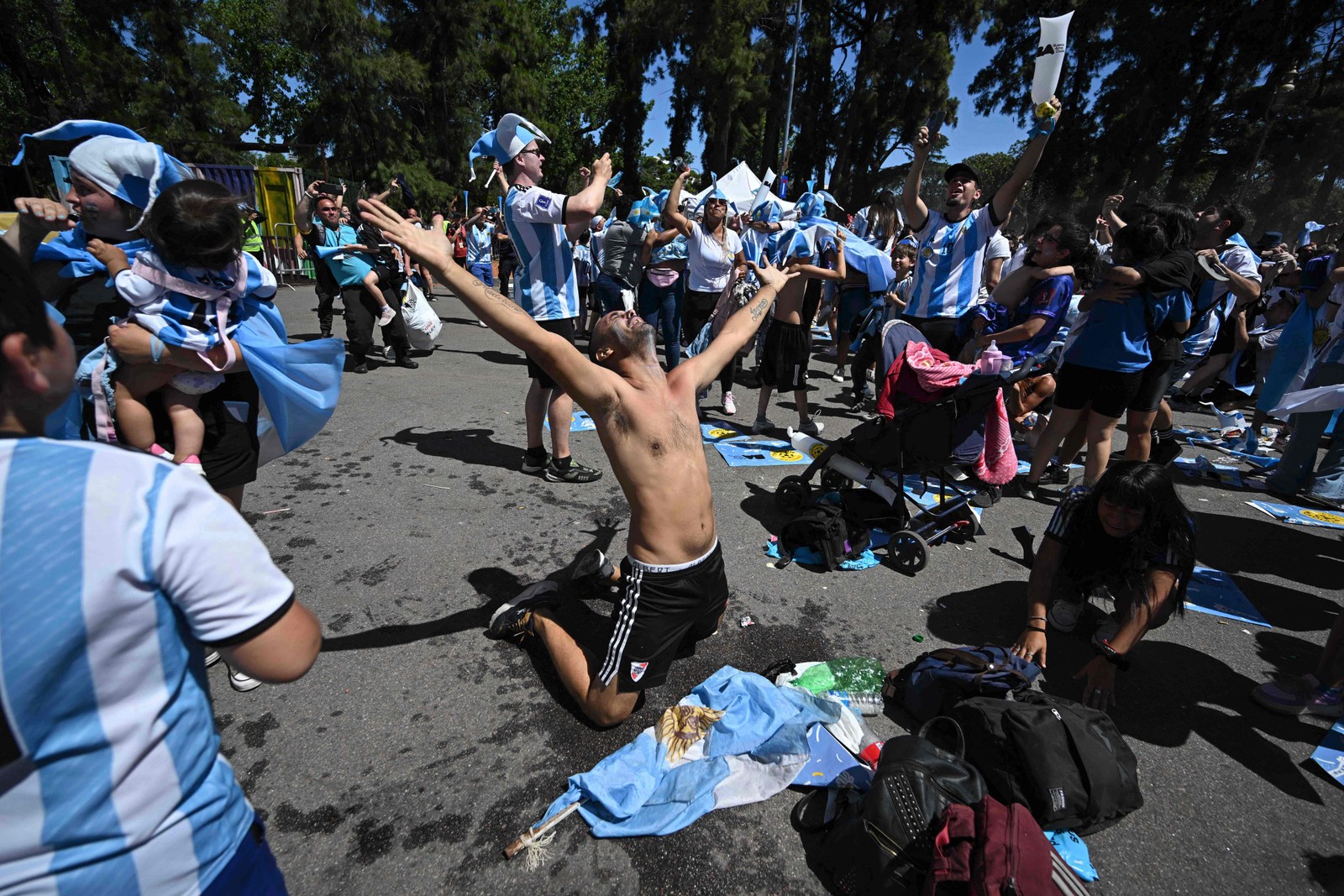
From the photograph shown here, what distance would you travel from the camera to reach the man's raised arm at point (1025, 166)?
12.3 ft

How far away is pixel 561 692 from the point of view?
100 inches

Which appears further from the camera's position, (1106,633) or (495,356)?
(495,356)

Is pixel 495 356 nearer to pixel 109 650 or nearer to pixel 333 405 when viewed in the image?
pixel 333 405

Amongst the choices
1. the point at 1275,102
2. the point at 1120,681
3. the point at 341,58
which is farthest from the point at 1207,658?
the point at 341,58

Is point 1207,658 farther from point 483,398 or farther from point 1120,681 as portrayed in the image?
point 483,398

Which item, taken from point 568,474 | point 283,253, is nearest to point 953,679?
point 568,474

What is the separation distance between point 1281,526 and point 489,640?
226 inches

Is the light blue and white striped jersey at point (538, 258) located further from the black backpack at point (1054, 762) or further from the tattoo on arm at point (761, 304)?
the black backpack at point (1054, 762)

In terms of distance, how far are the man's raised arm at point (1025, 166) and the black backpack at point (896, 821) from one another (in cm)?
333

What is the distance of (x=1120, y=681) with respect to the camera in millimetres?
2848

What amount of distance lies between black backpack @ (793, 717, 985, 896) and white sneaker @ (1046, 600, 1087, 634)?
59.4 inches

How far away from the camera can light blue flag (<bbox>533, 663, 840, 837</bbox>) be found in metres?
A: 2.01

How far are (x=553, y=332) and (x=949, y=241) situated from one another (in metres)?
3.16

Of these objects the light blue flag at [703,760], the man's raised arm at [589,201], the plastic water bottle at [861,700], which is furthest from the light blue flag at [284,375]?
the plastic water bottle at [861,700]
